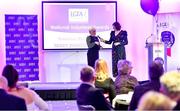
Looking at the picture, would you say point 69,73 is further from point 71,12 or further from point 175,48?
point 175,48

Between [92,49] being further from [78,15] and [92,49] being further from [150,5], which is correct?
[150,5]

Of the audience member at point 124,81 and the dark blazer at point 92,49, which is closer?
the audience member at point 124,81

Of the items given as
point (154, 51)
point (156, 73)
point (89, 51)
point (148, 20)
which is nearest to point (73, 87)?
point (89, 51)

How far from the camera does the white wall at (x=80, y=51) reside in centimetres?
1155

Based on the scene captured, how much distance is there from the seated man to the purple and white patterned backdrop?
20.9 ft

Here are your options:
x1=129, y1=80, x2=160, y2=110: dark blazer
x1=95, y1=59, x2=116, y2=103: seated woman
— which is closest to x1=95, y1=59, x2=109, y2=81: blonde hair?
x1=95, y1=59, x2=116, y2=103: seated woman

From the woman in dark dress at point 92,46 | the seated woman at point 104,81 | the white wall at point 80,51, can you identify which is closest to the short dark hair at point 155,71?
the seated woman at point 104,81

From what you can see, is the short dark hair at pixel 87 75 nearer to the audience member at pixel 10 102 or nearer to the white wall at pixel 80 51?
the audience member at pixel 10 102

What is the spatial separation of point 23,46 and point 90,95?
659 cm

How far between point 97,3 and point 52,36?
1399 millimetres

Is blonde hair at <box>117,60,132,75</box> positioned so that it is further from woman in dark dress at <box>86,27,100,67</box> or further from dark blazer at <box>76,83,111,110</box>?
woman in dark dress at <box>86,27,100,67</box>

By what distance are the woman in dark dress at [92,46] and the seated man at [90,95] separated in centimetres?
567

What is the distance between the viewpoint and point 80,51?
38.2 ft

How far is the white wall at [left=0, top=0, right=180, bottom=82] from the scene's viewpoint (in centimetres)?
1155
